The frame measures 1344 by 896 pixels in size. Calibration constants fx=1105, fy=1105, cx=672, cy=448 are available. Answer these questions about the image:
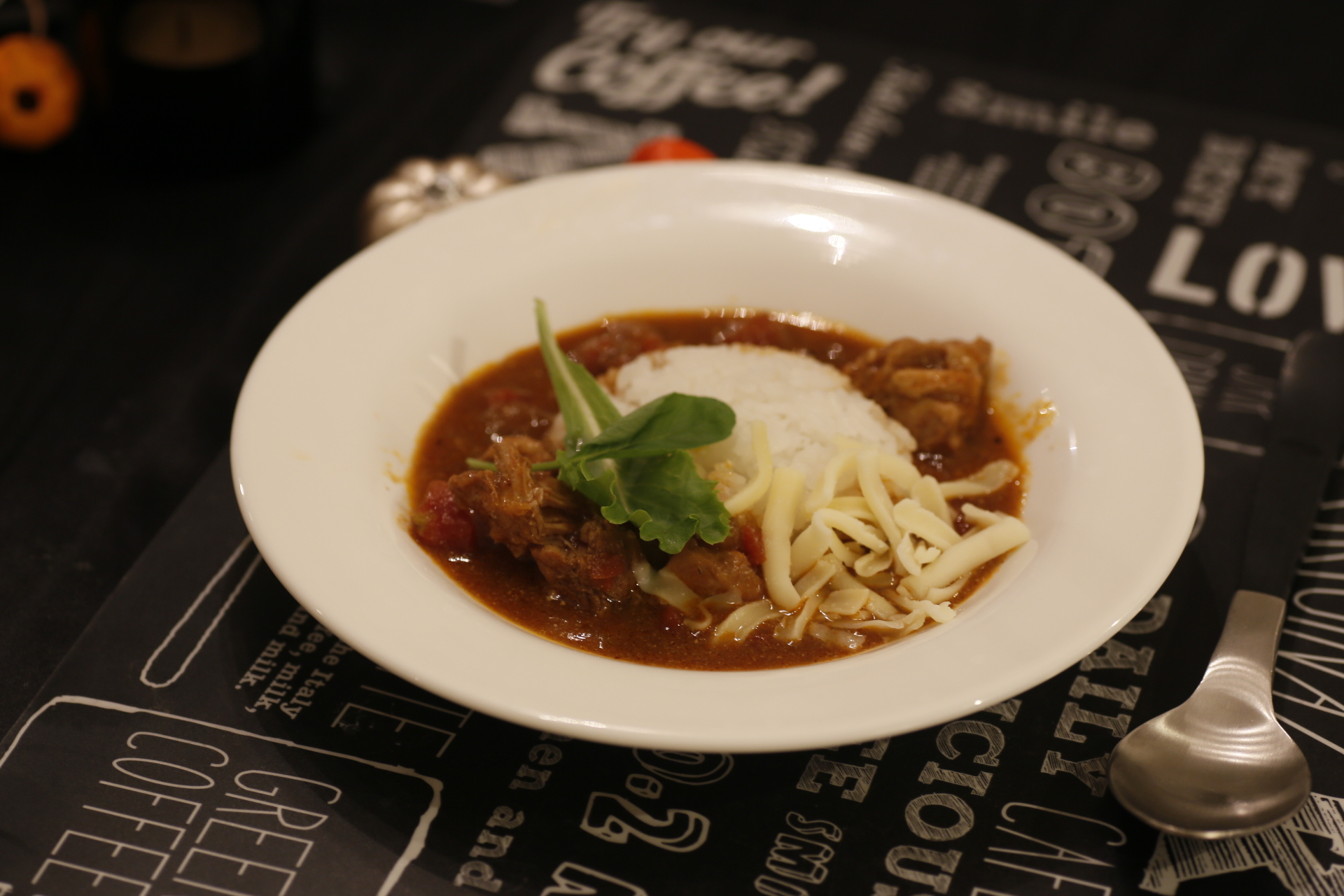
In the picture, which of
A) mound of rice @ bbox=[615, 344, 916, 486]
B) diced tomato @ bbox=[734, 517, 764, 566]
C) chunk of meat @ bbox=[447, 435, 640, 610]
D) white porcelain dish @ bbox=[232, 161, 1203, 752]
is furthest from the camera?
mound of rice @ bbox=[615, 344, 916, 486]

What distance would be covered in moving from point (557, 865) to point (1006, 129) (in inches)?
151

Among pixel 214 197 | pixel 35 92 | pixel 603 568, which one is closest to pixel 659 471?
pixel 603 568

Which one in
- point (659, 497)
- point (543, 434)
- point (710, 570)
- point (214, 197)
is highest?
point (659, 497)

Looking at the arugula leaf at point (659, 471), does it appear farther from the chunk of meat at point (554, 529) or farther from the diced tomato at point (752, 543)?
the diced tomato at point (752, 543)

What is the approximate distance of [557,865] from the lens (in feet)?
7.39

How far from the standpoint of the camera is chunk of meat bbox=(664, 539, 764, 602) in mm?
2604

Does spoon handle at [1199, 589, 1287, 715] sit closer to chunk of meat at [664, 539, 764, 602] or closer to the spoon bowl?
the spoon bowl

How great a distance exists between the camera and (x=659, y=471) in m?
2.59

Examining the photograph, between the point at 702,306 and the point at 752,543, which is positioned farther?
the point at 702,306

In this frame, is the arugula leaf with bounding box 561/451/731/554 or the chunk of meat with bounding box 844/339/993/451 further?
the chunk of meat with bounding box 844/339/993/451

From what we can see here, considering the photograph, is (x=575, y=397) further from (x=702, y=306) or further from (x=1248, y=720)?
(x=1248, y=720)

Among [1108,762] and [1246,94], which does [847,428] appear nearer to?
[1108,762]

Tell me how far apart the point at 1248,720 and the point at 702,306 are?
2005 mm

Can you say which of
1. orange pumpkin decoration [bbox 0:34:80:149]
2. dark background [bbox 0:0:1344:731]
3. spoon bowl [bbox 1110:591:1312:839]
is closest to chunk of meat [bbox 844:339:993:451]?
spoon bowl [bbox 1110:591:1312:839]
